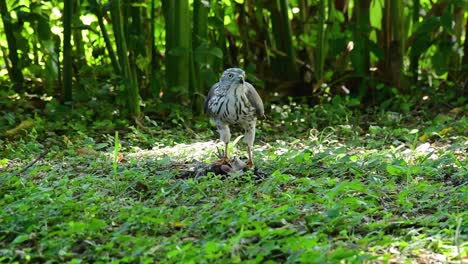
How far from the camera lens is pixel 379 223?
15.8ft

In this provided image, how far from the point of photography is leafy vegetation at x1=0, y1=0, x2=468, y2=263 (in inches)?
181

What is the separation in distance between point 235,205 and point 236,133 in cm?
392

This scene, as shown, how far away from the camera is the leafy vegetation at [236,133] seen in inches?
181

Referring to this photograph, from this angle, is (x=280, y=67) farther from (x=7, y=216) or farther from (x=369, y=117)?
(x=7, y=216)

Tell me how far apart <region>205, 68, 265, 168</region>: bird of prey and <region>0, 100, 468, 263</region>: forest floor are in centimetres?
33

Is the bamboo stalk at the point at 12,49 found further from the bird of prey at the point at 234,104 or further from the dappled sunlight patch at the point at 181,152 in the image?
the bird of prey at the point at 234,104

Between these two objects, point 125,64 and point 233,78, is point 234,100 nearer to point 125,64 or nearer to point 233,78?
point 233,78

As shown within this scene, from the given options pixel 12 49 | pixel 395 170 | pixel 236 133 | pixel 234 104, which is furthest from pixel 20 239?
pixel 12 49

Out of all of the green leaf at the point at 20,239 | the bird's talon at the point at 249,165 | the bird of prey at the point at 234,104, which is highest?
the bird of prey at the point at 234,104

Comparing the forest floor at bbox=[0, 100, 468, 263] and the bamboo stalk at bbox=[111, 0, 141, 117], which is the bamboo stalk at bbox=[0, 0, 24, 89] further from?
the forest floor at bbox=[0, 100, 468, 263]

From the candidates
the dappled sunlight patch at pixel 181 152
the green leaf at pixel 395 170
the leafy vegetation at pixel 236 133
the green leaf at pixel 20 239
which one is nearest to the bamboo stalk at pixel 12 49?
the leafy vegetation at pixel 236 133

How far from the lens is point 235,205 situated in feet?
16.5

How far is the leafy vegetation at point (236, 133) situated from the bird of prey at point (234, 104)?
341mm

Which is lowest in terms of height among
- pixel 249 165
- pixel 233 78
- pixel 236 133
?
pixel 236 133
